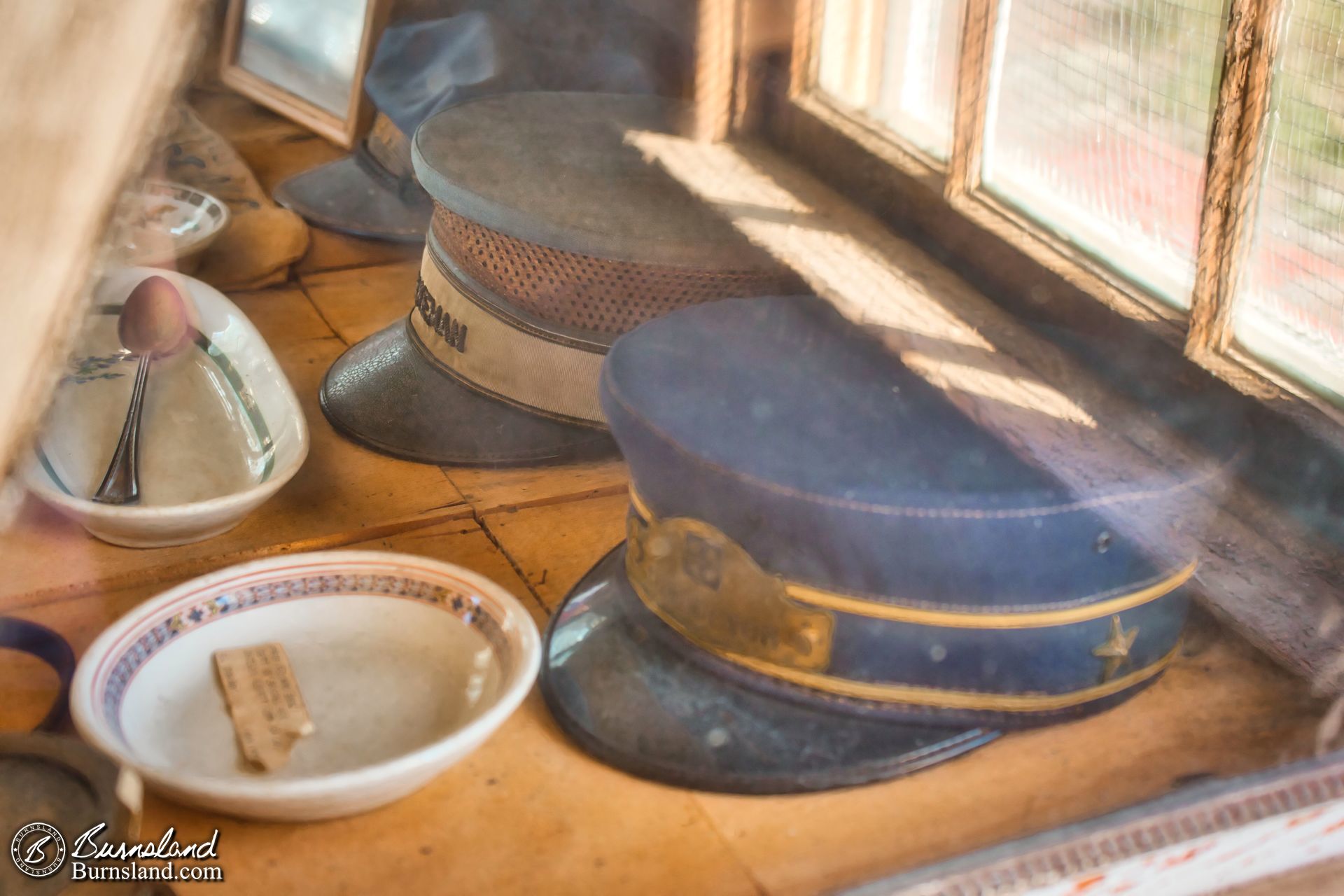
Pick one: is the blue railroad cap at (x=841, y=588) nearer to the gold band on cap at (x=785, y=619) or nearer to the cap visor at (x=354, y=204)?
the gold band on cap at (x=785, y=619)

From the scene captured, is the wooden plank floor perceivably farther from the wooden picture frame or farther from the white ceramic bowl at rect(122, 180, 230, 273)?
the wooden picture frame

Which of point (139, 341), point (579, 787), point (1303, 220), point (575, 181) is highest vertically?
point (1303, 220)

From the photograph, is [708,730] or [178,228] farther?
[178,228]

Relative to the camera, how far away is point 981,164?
2.40 ft

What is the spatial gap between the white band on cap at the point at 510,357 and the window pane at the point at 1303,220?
18.8 inches

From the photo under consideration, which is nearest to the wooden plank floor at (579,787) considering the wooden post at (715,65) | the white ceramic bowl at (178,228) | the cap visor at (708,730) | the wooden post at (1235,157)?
the cap visor at (708,730)

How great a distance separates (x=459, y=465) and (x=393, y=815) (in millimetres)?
358

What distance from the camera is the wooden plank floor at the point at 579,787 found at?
2.06 ft

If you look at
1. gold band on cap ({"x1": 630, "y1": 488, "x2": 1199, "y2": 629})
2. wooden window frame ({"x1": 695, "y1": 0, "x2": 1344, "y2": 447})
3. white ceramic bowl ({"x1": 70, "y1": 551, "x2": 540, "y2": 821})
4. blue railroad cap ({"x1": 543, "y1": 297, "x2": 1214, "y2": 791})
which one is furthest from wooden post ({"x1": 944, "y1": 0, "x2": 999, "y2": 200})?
white ceramic bowl ({"x1": 70, "y1": 551, "x2": 540, "y2": 821})

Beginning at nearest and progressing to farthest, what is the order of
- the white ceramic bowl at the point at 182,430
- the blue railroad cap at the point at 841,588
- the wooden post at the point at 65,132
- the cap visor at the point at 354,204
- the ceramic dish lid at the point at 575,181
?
the wooden post at the point at 65,132 → the blue railroad cap at the point at 841,588 → the white ceramic bowl at the point at 182,430 → the ceramic dish lid at the point at 575,181 → the cap visor at the point at 354,204

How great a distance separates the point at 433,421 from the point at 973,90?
1.63ft

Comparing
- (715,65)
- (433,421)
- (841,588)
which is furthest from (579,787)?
(715,65)

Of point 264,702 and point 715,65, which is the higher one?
point 715,65
